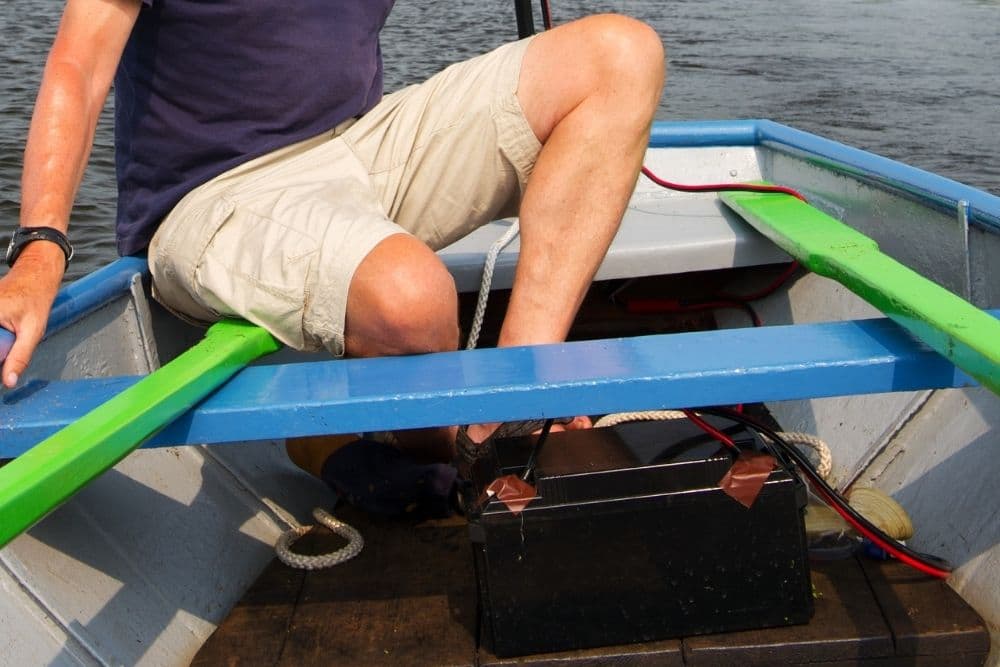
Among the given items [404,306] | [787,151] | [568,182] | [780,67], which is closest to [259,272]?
[404,306]

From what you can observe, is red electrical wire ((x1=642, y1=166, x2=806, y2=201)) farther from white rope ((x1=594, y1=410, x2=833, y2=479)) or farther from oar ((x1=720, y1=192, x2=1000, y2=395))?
white rope ((x1=594, y1=410, x2=833, y2=479))

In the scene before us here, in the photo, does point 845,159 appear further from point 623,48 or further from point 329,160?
point 329,160

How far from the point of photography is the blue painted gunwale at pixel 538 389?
4.56 feet

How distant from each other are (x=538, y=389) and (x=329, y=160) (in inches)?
27.3

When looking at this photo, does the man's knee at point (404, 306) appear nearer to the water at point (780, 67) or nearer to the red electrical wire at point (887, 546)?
the red electrical wire at point (887, 546)

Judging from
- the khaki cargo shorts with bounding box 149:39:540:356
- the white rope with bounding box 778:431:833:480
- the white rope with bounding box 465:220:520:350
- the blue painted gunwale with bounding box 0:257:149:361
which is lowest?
the white rope with bounding box 778:431:833:480

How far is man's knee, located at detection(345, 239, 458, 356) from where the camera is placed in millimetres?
1567

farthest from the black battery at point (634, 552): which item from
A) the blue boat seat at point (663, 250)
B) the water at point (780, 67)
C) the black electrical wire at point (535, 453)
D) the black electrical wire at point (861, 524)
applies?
the water at point (780, 67)

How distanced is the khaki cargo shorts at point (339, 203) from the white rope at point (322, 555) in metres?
0.37

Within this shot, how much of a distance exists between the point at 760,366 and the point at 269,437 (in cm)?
63

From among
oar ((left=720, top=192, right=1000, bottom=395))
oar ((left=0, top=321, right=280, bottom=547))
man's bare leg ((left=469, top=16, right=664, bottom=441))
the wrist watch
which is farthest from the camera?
man's bare leg ((left=469, top=16, right=664, bottom=441))

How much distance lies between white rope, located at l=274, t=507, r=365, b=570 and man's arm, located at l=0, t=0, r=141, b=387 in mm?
625

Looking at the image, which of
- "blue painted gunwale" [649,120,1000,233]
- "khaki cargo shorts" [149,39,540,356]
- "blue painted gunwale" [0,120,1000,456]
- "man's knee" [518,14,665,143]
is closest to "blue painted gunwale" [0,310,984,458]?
"blue painted gunwale" [0,120,1000,456]

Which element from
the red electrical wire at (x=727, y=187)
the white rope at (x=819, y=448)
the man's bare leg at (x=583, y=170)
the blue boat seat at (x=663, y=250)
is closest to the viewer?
the man's bare leg at (x=583, y=170)
